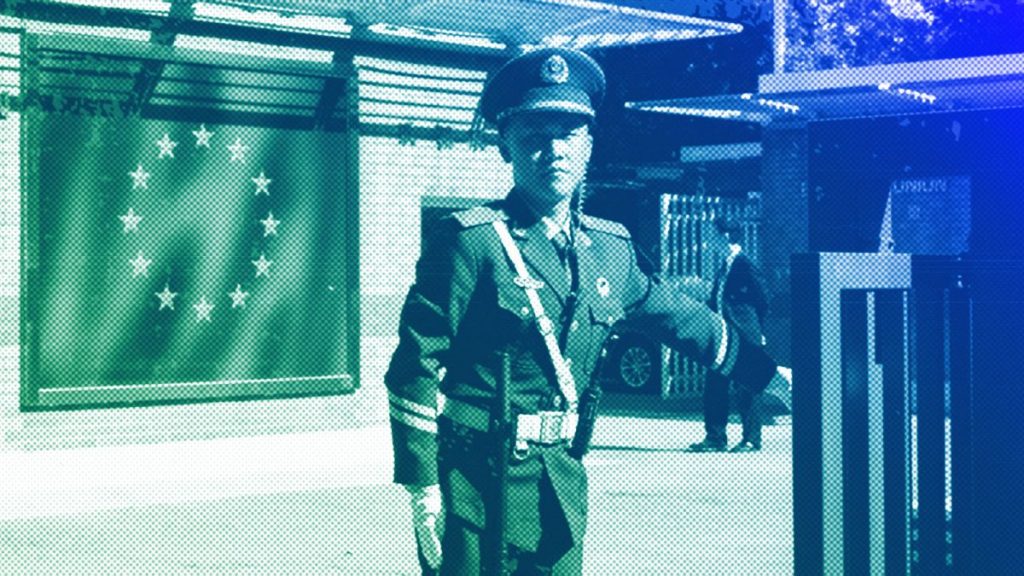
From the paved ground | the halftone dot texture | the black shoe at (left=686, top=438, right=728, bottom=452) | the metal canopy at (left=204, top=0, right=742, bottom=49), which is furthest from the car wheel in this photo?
the black shoe at (left=686, top=438, right=728, bottom=452)

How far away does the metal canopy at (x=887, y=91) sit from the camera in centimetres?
1248

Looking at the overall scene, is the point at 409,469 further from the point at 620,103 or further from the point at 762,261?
the point at 620,103

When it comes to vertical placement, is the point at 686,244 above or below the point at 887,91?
below

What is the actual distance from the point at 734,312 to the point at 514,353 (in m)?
8.63

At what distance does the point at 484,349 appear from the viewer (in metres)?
4.43

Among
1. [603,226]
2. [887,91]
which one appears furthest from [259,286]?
[603,226]

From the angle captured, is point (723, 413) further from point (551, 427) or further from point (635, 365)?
point (551, 427)

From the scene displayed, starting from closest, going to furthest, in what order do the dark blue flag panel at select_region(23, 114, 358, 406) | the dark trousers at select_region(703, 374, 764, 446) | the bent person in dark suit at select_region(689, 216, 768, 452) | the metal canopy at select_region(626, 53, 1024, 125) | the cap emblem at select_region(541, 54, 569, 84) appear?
the cap emblem at select_region(541, 54, 569, 84)
the metal canopy at select_region(626, 53, 1024, 125)
the bent person in dark suit at select_region(689, 216, 768, 452)
the dark blue flag panel at select_region(23, 114, 358, 406)
the dark trousers at select_region(703, 374, 764, 446)

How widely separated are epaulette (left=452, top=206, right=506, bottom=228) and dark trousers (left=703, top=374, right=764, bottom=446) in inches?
359

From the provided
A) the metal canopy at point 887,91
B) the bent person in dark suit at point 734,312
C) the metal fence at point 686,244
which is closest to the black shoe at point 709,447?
the bent person in dark suit at point 734,312

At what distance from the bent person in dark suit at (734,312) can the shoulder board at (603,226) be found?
7.90m

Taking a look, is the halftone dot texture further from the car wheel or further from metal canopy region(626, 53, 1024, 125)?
the car wheel

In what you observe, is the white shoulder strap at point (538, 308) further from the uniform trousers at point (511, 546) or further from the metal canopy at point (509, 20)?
the metal canopy at point (509, 20)

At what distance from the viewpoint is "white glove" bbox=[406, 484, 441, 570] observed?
4301 mm
